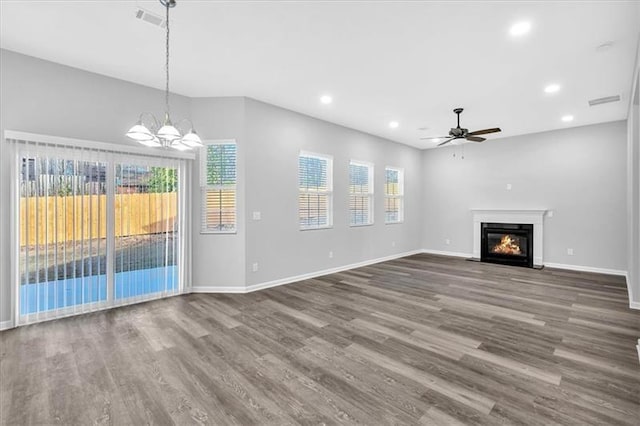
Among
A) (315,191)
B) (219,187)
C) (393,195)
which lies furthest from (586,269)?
(219,187)

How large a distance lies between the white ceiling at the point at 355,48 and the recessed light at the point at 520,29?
0.19ft

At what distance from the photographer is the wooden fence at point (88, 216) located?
3.38m

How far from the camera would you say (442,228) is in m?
8.22

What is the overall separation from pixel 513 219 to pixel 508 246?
63 centimetres

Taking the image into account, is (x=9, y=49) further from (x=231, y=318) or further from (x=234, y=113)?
(x=231, y=318)

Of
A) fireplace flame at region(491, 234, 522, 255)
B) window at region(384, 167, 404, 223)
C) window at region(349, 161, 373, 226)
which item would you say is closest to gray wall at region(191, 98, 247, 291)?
window at region(349, 161, 373, 226)

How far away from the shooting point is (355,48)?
3.23 metres

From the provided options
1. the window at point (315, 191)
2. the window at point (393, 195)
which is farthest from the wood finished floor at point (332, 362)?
the window at point (393, 195)

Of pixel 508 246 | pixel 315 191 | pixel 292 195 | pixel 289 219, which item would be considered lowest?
pixel 508 246

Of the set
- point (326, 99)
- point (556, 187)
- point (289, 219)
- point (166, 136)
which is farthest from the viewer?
point (556, 187)

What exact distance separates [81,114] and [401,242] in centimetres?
685

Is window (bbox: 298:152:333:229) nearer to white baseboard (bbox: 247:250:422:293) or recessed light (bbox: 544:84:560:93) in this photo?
white baseboard (bbox: 247:250:422:293)

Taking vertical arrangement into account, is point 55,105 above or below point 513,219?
above

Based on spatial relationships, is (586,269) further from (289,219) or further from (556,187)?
(289,219)
